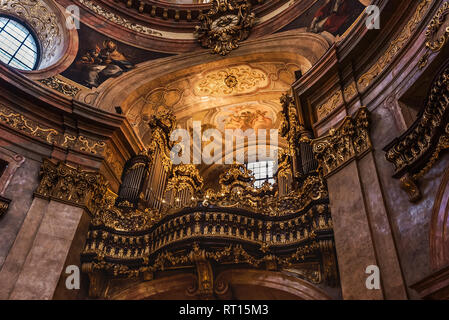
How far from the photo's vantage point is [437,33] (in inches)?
229

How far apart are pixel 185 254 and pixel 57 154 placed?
4.08 meters

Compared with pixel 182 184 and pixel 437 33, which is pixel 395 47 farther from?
pixel 182 184

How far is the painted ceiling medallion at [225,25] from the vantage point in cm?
1238

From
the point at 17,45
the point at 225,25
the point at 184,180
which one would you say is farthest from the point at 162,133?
the point at 17,45

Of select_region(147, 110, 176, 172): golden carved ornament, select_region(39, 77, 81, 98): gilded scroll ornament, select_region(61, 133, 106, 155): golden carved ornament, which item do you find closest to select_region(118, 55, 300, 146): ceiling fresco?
select_region(147, 110, 176, 172): golden carved ornament

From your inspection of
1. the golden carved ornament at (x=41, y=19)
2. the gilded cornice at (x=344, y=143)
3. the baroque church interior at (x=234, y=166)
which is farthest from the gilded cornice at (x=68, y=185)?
the gilded cornice at (x=344, y=143)

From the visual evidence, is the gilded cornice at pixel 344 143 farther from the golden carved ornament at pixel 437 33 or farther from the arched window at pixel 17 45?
the arched window at pixel 17 45

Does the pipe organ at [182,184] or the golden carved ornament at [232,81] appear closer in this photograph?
the pipe organ at [182,184]

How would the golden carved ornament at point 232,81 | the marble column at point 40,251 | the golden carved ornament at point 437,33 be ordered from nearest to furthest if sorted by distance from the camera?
the golden carved ornament at point 437,33 → the marble column at point 40,251 → the golden carved ornament at point 232,81

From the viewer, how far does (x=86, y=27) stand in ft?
40.4

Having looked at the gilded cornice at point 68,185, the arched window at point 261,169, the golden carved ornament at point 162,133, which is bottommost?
the gilded cornice at point 68,185

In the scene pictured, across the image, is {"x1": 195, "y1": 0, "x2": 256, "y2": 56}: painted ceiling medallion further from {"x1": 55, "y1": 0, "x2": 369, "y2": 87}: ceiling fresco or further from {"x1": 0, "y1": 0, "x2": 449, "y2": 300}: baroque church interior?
{"x1": 55, "y1": 0, "x2": 369, "y2": 87}: ceiling fresco

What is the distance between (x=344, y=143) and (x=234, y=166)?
4.04 m

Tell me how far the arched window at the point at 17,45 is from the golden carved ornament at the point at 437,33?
1010cm
